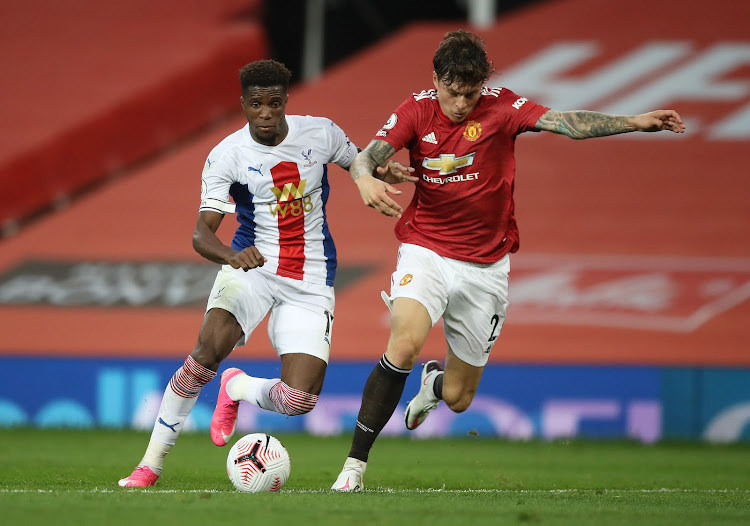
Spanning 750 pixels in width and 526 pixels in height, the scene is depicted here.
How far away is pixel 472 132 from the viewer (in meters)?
6.33

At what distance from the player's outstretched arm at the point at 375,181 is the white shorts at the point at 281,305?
0.89 metres

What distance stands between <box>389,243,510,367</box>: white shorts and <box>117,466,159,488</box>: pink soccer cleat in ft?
5.33

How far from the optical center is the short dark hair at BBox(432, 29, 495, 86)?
19.7 ft

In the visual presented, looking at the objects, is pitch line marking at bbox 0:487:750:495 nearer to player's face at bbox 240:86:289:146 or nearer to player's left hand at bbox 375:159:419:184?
player's left hand at bbox 375:159:419:184

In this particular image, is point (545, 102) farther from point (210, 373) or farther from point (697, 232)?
point (210, 373)

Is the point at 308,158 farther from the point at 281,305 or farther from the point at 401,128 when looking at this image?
the point at 281,305

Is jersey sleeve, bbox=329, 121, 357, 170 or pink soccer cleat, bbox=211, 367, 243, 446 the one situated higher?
jersey sleeve, bbox=329, 121, 357, 170

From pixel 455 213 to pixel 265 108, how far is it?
1240mm

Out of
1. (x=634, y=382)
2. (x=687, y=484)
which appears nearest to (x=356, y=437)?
(x=687, y=484)

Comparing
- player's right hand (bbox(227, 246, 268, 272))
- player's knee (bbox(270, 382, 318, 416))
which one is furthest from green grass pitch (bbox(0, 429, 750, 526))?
player's right hand (bbox(227, 246, 268, 272))

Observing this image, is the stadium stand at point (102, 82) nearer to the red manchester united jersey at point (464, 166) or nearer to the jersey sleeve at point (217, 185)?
the jersey sleeve at point (217, 185)

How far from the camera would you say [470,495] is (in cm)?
601

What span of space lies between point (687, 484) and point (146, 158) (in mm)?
10951

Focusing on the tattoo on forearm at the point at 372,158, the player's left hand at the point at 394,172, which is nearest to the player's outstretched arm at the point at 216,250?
the tattoo on forearm at the point at 372,158
